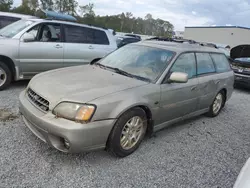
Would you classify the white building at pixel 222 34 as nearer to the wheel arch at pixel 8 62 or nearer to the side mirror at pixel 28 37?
the side mirror at pixel 28 37

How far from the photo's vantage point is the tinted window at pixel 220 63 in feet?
15.7

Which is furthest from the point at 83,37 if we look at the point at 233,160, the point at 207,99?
the point at 233,160

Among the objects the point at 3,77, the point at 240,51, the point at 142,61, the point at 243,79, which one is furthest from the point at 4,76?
the point at 240,51

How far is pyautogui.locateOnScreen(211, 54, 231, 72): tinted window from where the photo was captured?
4.79m

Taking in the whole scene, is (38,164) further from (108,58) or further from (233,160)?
(233,160)

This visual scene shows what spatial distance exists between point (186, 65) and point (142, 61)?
2.65ft

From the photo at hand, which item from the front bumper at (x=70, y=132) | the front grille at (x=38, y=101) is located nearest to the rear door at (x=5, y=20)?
the front grille at (x=38, y=101)

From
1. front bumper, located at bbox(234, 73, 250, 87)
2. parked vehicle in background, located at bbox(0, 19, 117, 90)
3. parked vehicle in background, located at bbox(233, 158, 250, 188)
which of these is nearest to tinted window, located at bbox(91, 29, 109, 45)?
parked vehicle in background, located at bbox(0, 19, 117, 90)

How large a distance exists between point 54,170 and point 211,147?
2.41 m

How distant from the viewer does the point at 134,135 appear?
10.3ft

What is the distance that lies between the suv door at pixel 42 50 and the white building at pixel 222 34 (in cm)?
3487

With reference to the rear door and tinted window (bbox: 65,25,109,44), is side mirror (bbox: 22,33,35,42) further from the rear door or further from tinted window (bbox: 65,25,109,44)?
the rear door

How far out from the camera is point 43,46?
5426 millimetres

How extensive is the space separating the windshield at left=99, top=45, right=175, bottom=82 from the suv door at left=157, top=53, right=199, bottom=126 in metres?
0.18
